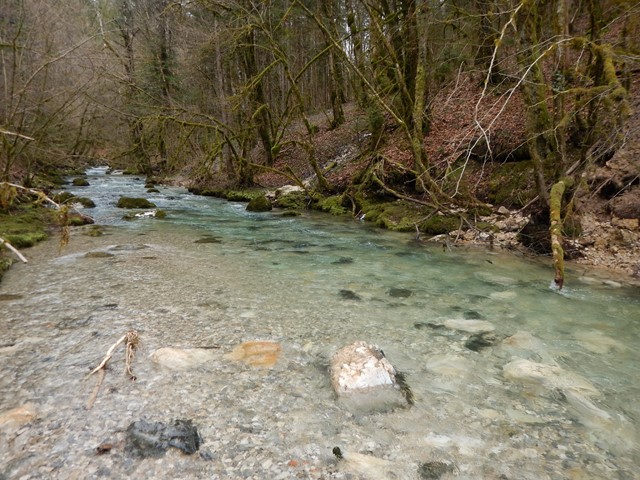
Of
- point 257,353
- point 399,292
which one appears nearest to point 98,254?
point 257,353

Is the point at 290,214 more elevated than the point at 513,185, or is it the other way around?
the point at 513,185

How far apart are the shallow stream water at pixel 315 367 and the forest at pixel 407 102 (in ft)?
3.75

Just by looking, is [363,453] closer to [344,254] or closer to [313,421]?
[313,421]

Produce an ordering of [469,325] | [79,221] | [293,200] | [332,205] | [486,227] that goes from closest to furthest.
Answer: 1. [469,325]
2. [486,227]
3. [79,221]
4. [332,205]
5. [293,200]

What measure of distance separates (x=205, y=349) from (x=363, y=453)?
171 centimetres

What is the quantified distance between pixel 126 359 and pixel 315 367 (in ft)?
4.80

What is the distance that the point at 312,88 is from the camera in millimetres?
28578

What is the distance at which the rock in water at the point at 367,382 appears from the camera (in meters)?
2.77

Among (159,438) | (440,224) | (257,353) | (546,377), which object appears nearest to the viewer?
(159,438)

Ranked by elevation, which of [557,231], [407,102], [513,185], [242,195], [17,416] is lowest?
[17,416]

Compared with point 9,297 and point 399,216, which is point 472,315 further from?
point 399,216

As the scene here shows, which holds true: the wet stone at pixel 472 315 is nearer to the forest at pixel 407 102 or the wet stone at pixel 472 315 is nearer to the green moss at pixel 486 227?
the forest at pixel 407 102

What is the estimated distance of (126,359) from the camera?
3205 millimetres

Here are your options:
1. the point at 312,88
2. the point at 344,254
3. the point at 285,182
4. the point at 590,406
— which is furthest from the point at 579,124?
the point at 312,88
